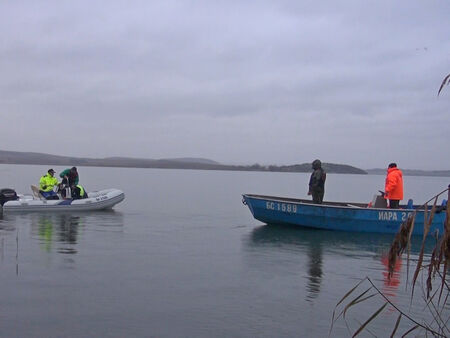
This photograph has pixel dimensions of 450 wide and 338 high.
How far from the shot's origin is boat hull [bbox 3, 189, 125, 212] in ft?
56.2

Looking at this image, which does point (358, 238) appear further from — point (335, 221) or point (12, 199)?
point (12, 199)

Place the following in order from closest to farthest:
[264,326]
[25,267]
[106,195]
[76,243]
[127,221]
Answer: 1. [264,326]
2. [25,267]
3. [76,243]
4. [127,221]
5. [106,195]

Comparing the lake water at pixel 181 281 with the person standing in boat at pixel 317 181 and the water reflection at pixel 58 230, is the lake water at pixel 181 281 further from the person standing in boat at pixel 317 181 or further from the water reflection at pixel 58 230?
the person standing in boat at pixel 317 181

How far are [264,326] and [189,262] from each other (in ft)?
12.6

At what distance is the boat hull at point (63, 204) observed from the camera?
17.1m

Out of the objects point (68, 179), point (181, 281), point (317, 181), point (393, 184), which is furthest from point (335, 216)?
point (68, 179)

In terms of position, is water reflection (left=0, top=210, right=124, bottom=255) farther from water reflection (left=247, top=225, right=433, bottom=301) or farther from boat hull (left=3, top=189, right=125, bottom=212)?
water reflection (left=247, top=225, right=433, bottom=301)

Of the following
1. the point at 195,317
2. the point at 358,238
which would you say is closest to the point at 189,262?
the point at 195,317

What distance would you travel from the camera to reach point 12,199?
17500 millimetres

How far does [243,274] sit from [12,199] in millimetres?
10913

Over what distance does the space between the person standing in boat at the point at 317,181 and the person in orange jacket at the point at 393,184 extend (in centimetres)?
167

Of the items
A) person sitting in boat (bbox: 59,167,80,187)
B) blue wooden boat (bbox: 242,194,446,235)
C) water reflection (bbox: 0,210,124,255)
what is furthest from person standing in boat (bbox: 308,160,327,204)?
person sitting in boat (bbox: 59,167,80,187)

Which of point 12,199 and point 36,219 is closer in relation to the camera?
point 36,219

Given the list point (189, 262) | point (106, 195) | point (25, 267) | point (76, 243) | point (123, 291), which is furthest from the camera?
point (106, 195)
